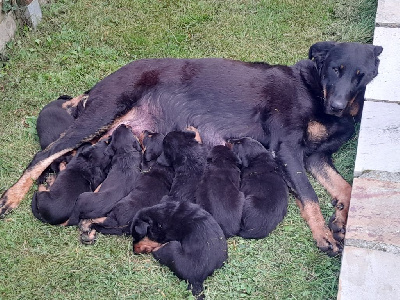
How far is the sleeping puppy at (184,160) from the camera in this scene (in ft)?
14.9

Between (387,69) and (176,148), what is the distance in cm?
215

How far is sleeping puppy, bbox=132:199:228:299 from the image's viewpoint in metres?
3.97

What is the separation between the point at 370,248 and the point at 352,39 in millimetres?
3748

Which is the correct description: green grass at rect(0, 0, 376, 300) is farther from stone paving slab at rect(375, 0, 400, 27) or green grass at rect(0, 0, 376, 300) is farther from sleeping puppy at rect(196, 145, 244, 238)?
stone paving slab at rect(375, 0, 400, 27)

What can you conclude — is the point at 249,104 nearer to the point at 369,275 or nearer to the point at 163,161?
the point at 163,161

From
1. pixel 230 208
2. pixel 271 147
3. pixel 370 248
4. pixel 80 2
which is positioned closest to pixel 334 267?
pixel 370 248

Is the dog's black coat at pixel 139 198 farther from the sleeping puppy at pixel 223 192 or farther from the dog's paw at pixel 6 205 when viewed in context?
the dog's paw at pixel 6 205

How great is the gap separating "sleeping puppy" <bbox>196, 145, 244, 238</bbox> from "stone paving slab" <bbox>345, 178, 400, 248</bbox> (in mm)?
920

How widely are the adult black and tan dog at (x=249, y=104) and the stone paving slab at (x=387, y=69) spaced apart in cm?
11

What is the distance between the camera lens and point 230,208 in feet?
14.0

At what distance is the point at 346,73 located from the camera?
16.4 ft

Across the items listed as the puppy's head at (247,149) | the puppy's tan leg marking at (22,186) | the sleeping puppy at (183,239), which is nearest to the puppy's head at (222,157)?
the puppy's head at (247,149)

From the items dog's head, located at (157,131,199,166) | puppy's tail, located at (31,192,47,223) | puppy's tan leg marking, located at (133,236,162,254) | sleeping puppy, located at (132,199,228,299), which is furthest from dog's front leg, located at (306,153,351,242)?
puppy's tail, located at (31,192,47,223)

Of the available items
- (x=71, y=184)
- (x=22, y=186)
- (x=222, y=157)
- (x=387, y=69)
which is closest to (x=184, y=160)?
(x=222, y=157)
